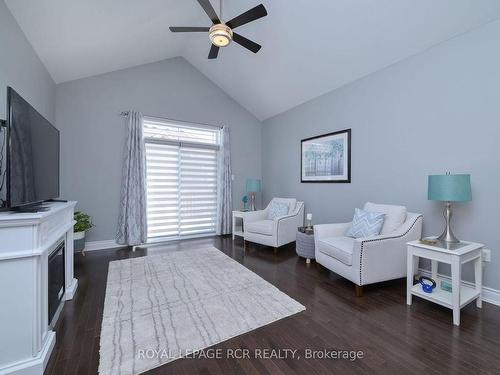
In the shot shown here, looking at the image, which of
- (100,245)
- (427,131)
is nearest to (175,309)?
(100,245)

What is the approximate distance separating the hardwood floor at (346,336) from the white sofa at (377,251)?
212mm

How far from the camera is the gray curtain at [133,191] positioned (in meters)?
4.02

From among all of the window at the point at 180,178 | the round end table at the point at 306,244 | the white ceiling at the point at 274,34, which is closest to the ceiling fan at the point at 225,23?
the white ceiling at the point at 274,34

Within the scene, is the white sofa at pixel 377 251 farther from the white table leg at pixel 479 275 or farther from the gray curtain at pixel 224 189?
the gray curtain at pixel 224 189

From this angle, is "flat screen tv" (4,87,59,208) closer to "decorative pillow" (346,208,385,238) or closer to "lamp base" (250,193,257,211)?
"decorative pillow" (346,208,385,238)

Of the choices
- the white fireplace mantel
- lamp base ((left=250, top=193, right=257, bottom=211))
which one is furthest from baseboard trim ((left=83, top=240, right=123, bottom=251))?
the white fireplace mantel

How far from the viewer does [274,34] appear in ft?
11.0

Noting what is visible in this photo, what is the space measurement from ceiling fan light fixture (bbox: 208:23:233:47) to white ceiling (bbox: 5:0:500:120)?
933 millimetres

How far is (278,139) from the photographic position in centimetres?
516

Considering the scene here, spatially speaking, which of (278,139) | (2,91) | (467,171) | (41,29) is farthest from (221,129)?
(467,171)

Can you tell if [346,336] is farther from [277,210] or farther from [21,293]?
[277,210]

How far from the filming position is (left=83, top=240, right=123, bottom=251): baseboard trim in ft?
12.9

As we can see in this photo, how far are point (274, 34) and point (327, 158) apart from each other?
209 centimetres

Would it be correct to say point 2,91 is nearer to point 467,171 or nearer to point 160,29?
point 160,29
